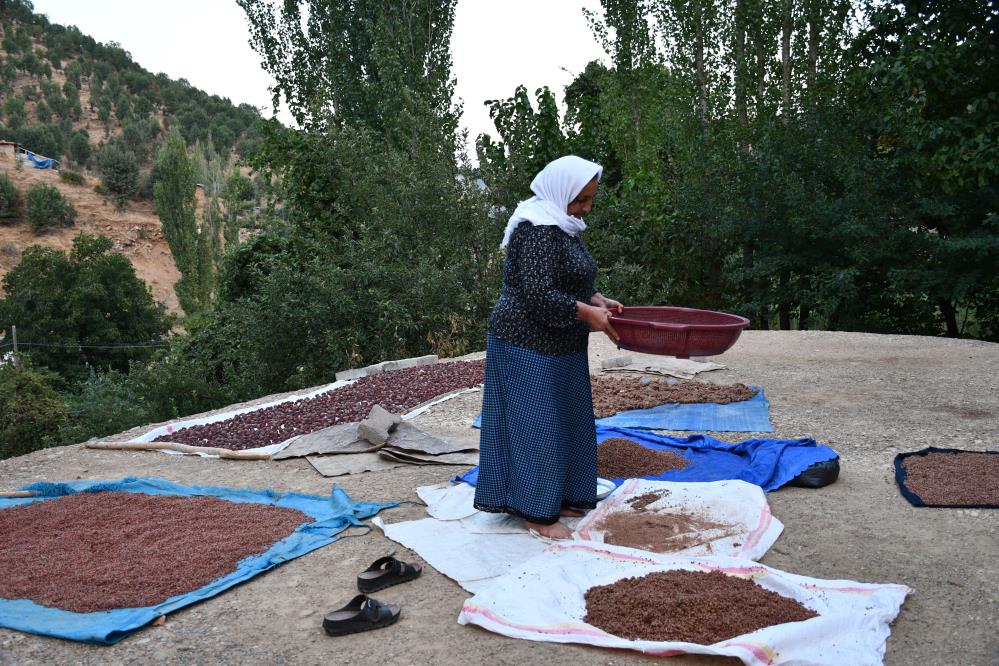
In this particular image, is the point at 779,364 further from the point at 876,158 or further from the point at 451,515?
the point at 451,515

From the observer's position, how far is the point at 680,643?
2.15 metres

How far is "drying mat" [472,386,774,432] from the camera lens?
4992mm

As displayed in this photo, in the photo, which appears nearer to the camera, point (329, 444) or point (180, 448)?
point (329, 444)

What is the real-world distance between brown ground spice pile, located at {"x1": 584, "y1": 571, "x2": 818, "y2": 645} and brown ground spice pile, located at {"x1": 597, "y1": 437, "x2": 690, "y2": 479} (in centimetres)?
134

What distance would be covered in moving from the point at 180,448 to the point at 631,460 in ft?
9.23

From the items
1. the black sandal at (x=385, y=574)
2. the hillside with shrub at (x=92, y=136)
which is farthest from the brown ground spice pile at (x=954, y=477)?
the hillside with shrub at (x=92, y=136)

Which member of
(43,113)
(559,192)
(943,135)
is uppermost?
(43,113)

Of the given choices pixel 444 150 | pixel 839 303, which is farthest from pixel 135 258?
pixel 839 303

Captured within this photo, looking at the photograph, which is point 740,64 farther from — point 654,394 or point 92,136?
point 92,136

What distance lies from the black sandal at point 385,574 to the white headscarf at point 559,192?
3.83 ft

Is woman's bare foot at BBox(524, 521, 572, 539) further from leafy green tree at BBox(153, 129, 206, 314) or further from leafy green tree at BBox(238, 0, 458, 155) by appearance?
leafy green tree at BBox(153, 129, 206, 314)

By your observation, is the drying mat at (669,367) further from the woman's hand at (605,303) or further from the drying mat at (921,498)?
the woman's hand at (605,303)

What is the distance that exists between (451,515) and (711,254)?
8.52 m

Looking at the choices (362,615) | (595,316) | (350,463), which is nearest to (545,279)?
(595,316)
